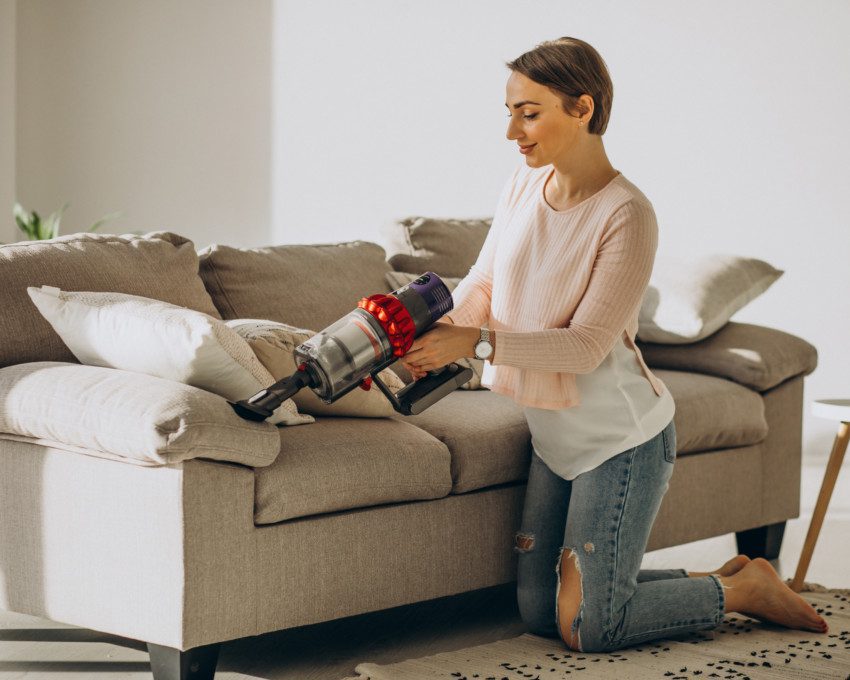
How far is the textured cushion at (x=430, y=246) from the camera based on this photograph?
312 centimetres

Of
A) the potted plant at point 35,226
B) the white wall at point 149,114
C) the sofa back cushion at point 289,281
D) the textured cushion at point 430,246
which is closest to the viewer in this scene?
the sofa back cushion at point 289,281

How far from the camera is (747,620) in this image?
8.21ft

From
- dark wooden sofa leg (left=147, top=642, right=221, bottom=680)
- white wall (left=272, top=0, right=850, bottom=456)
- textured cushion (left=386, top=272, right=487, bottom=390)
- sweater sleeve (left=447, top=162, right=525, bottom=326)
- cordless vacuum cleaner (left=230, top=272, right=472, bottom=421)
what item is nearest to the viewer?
cordless vacuum cleaner (left=230, top=272, right=472, bottom=421)

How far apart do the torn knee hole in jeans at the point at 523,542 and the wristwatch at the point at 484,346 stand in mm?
495

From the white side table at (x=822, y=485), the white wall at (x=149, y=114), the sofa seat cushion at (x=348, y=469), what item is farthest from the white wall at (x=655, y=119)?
the sofa seat cushion at (x=348, y=469)

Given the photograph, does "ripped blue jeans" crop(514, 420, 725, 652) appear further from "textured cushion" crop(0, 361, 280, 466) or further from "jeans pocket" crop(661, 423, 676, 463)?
"textured cushion" crop(0, 361, 280, 466)

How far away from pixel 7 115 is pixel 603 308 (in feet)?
12.1

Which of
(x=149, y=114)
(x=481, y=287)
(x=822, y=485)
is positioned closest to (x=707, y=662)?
(x=822, y=485)

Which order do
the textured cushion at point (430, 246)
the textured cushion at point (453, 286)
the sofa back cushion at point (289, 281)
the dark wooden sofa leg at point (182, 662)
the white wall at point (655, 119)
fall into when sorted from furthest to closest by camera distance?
the white wall at point (655, 119) < the textured cushion at point (430, 246) < the textured cushion at point (453, 286) < the sofa back cushion at point (289, 281) < the dark wooden sofa leg at point (182, 662)

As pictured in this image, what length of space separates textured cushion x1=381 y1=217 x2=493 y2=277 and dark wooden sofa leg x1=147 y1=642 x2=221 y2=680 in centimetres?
139

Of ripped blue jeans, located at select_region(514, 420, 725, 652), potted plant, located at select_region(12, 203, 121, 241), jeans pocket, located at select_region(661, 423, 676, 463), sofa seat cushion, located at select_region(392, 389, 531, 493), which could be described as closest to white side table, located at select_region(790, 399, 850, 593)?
ripped blue jeans, located at select_region(514, 420, 725, 652)

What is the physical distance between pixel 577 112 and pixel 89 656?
1.37 metres

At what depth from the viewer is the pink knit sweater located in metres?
2.01

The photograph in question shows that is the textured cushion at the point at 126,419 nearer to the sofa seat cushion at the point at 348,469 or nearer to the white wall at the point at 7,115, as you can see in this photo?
the sofa seat cushion at the point at 348,469
